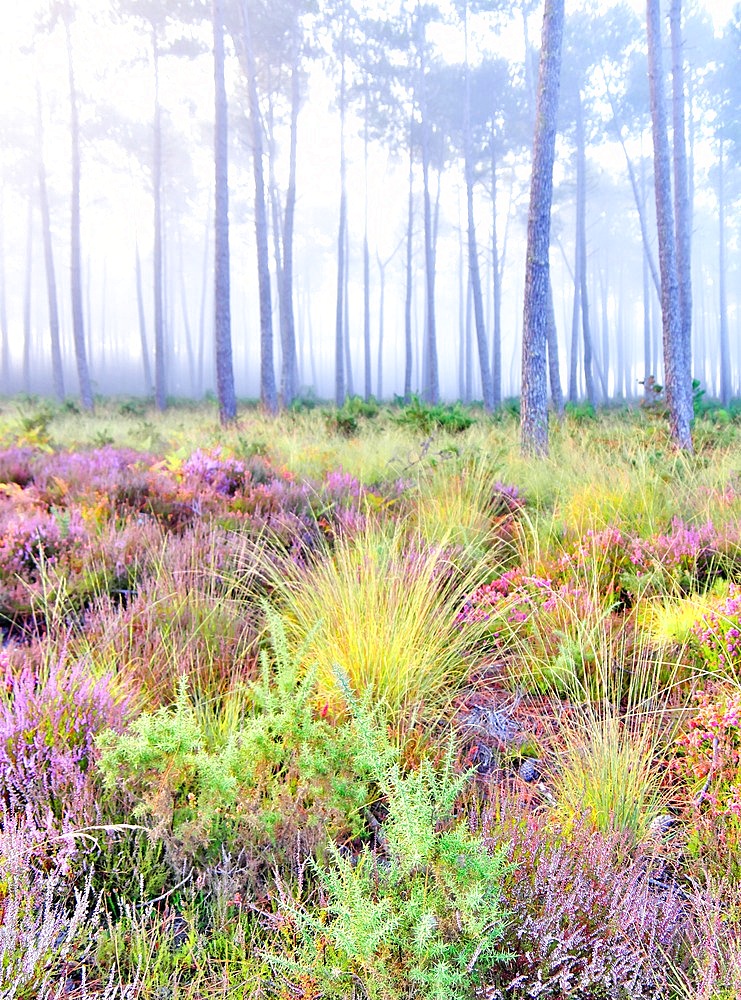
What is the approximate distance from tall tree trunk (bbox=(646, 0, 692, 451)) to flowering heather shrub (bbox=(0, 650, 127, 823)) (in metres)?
8.29

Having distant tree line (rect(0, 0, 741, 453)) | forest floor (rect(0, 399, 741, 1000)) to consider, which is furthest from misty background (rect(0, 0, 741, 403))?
forest floor (rect(0, 399, 741, 1000))

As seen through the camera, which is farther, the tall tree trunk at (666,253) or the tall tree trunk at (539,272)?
the tall tree trunk at (666,253)

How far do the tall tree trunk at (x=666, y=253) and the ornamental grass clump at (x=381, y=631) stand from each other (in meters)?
6.57

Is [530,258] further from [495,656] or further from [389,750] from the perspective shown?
[389,750]

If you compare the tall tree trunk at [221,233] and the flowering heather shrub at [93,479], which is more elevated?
the tall tree trunk at [221,233]

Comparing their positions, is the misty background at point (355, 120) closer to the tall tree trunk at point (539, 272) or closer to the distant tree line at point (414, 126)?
the distant tree line at point (414, 126)

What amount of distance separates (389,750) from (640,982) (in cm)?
75

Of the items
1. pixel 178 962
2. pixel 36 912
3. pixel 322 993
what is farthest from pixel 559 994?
pixel 36 912

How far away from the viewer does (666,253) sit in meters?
8.88

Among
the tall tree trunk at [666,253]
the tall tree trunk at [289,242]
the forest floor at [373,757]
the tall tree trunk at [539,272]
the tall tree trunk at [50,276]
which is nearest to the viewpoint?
the forest floor at [373,757]

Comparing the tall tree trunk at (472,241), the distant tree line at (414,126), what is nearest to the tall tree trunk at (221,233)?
the distant tree line at (414,126)

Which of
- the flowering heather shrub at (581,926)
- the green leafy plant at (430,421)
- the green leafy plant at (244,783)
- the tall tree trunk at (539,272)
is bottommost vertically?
the flowering heather shrub at (581,926)

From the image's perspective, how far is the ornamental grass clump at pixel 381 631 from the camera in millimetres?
2689

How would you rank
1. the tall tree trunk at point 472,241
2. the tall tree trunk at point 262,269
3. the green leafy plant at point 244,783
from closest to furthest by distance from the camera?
the green leafy plant at point 244,783
the tall tree trunk at point 262,269
the tall tree trunk at point 472,241
